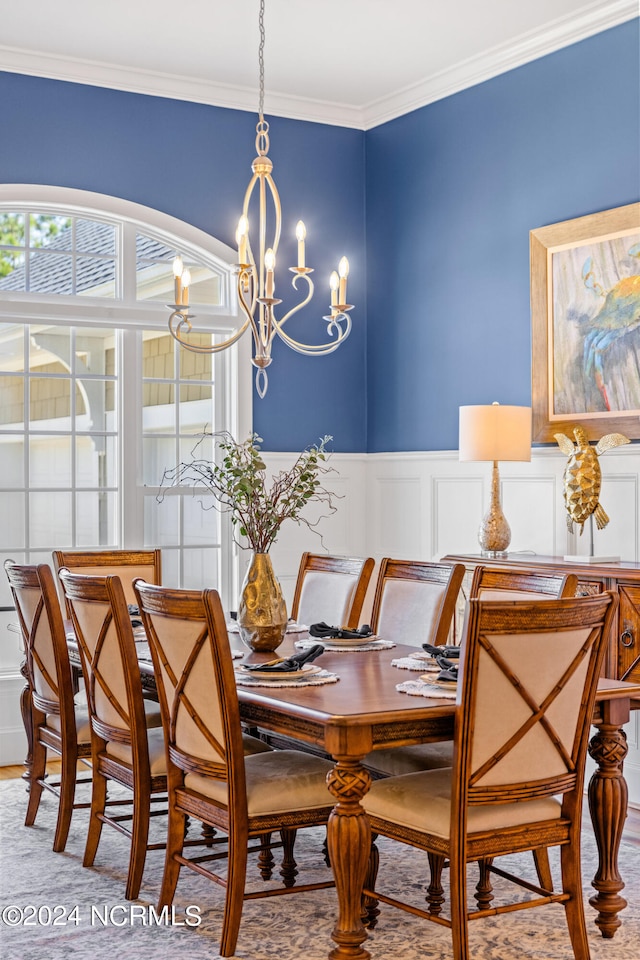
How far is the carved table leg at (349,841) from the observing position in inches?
108

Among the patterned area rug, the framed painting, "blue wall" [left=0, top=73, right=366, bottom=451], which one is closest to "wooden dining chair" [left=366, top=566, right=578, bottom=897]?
the patterned area rug

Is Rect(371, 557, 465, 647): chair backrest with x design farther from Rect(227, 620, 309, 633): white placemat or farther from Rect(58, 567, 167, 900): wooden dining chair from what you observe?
Rect(58, 567, 167, 900): wooden dining chair

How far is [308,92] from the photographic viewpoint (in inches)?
238

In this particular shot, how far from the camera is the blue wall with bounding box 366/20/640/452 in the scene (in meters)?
4.93

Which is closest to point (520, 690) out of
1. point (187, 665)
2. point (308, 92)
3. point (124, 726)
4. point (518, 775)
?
point (518, 775)

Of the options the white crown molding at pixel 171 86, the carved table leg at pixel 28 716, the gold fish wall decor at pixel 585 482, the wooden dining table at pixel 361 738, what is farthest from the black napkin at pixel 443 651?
the white crown molding at pixel 171 86

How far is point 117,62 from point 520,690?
4.09 metres

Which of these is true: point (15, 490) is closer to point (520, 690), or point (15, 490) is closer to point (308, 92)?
point (308, 92)

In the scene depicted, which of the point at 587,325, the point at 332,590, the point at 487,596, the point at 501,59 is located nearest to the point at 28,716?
the point at 332,590

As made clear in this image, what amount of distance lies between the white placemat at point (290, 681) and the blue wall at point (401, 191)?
8.16 feet

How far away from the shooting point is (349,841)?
2744 millimetres

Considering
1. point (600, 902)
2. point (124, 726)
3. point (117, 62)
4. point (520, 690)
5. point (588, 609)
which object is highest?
point (117, 62)

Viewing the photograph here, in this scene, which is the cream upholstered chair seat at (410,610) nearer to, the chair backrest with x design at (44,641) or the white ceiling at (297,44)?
the chair backrest with x design at (44,641)

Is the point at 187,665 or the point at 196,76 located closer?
the point at 187,665
